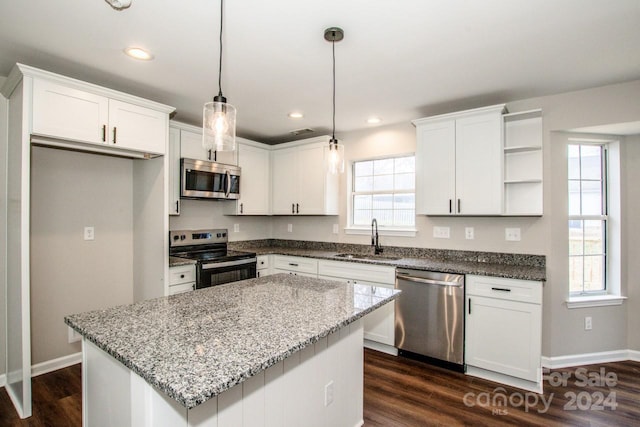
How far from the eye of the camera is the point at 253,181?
13.7 ft

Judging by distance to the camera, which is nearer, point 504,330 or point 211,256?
point 504,330

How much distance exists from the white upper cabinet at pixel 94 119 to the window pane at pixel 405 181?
2.49m

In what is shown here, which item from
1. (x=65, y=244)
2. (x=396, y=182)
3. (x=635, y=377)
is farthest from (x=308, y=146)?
(x=635, y=377)

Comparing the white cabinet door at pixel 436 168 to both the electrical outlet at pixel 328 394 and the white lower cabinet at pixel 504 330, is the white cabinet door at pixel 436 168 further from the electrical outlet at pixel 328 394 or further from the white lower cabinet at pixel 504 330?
the electrical outlet at pixel 328 394

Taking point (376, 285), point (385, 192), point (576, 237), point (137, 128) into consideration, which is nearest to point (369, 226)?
point (385, 192)

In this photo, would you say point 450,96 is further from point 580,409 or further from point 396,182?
point 580,409

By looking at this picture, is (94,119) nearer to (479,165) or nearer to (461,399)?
(479,165)

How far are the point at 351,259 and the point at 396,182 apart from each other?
112 cm

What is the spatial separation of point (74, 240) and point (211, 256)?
46.9 inches

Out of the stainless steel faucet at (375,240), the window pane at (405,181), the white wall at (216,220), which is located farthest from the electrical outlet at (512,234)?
the white wall at (216,220)

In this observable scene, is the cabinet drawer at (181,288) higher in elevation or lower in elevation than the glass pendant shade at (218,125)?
lower

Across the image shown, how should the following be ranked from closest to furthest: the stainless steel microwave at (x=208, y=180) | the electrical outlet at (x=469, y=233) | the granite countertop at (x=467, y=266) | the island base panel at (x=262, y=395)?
the island base panel at (x=262, y=395)
the granite countertop at (x=467, y=266)
the electrical outlet at (x=469, y=233)
the stainless steel microwave at (x=208, y=180)

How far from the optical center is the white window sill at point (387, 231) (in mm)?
3565

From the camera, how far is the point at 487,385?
256 cm
